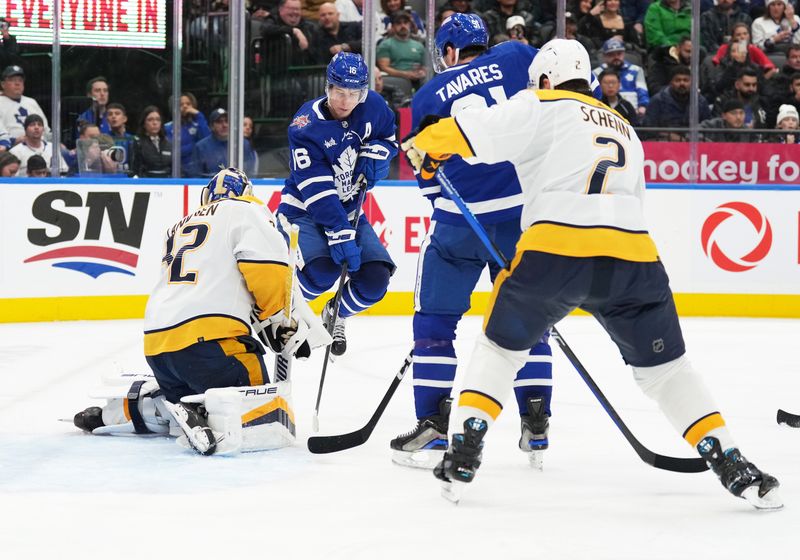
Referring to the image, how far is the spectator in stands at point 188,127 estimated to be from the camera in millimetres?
7320

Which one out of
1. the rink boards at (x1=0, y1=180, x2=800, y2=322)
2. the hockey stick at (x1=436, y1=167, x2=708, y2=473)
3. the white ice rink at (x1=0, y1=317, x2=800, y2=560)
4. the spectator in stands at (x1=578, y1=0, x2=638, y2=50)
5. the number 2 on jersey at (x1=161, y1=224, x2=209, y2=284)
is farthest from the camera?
the spectator in stands at (x1=578, y1=0, x2=638, y2=50)

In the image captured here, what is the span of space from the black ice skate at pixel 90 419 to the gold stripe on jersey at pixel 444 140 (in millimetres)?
1455

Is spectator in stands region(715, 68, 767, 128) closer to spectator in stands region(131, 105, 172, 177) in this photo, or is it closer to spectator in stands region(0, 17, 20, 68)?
spectator in stands region(131, 105, 172, 177)

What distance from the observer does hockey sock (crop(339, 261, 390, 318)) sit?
4.82 m

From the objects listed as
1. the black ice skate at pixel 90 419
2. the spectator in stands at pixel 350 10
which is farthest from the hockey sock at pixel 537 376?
the spectator in stands at pixel 350 10

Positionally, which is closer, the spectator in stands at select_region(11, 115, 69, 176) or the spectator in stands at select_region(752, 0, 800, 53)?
the spectator in stands at select_region(11, 115, 69, 176)

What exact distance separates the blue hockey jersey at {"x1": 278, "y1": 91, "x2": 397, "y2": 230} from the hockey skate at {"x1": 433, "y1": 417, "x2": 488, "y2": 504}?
6.07ft

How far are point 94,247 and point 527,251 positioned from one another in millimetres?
4496

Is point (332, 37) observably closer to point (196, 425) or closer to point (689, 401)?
point (196, 425)

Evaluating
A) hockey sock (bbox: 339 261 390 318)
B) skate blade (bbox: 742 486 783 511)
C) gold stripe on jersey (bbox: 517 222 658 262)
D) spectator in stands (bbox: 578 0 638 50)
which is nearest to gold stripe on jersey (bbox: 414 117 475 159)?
gold stripe on jersey (bbox: 517 222 658 262)

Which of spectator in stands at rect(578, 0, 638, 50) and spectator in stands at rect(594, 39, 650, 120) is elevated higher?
spectator in stands at rect(578, 0, 638, 50)

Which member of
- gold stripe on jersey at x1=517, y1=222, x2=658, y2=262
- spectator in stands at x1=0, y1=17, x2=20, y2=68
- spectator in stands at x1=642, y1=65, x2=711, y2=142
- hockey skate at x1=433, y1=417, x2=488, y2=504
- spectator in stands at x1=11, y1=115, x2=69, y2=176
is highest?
spectator in stands at x1=0, y1=17, x2=20, y2=68

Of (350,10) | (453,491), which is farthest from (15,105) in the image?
(453,491)

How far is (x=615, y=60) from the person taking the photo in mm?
8180
